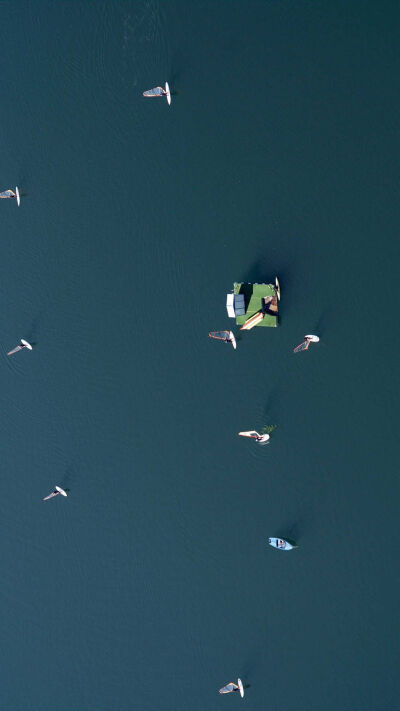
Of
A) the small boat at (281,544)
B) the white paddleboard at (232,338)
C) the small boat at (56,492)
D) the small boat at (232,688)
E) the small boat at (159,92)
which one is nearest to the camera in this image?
the small boat at (281,544)

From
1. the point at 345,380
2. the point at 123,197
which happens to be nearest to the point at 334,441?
the point at 345,380

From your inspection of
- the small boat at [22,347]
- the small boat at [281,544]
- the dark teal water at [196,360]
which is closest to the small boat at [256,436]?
the dark teal water at [196,360]

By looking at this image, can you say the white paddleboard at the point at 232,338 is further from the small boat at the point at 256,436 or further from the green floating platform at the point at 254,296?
the small boat at the point at 256,436

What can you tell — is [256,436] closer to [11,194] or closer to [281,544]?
[281,544]

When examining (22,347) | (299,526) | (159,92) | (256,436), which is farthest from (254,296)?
(22,347)

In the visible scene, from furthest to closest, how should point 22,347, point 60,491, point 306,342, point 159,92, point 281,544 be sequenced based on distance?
point 22,347
point 60,491
point 159,92
point 281,544
point 306,342

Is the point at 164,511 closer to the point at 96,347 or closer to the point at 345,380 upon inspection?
the point at 96,347
